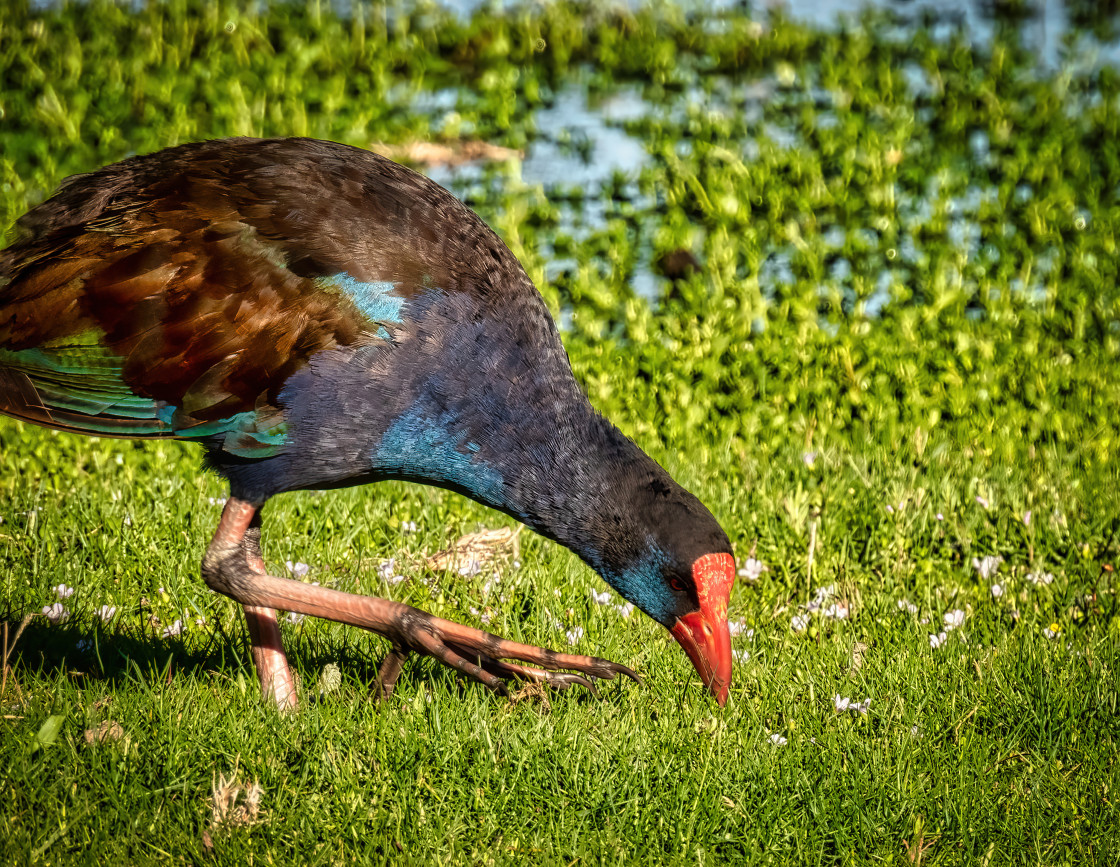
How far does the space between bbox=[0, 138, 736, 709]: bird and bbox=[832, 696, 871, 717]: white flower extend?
1.10 ft

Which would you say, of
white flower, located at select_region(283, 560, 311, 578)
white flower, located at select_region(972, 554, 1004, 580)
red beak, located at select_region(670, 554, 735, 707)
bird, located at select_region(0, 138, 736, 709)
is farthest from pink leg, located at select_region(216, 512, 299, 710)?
white flower, located at select_region(972, 554, 1004, 580)

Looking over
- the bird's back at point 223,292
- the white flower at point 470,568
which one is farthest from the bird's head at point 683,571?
the white flower at point 470,568

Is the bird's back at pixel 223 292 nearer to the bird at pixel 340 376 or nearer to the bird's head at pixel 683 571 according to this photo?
the bird at pixel 340 376

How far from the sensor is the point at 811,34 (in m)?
8.58

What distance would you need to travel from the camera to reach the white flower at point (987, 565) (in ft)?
13.9

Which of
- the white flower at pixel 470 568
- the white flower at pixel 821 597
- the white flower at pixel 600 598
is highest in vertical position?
the white flower at pixel 821 597

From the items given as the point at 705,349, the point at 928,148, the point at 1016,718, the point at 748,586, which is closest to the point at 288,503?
the point at 748,586

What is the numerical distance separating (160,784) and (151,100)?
17.4 ft

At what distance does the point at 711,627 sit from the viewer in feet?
10.5

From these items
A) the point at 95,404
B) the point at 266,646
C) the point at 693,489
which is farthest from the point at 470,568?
the point at 95,404

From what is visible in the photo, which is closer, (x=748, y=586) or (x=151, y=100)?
(x=748, y=586)

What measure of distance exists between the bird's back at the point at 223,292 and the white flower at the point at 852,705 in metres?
1.25

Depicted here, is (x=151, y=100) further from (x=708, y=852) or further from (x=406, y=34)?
(x=708, y=852)

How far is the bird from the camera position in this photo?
3119 millimetres
